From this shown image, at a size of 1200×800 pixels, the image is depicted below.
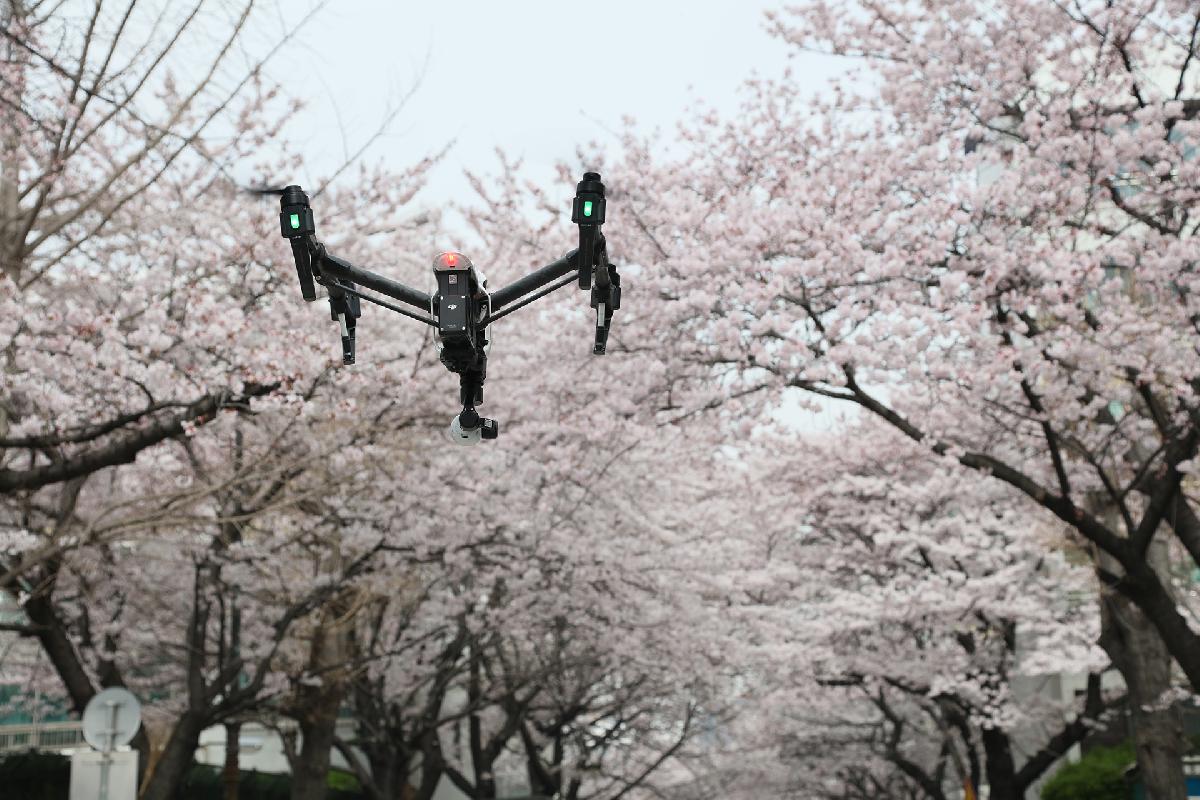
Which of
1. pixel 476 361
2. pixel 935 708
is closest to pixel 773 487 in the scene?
pixel 935 708

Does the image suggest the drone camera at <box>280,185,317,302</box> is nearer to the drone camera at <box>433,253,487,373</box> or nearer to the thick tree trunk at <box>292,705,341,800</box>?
the drone camera at <box>433,253,487,373</box>

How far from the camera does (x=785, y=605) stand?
22.1 metres

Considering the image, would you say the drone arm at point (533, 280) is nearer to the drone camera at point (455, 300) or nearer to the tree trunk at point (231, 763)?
the drone camera at point (455, 300)

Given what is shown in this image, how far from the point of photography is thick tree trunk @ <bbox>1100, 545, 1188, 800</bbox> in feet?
40.6

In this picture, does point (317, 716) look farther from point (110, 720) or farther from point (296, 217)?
point (296, 217)

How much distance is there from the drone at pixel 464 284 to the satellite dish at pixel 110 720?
286 inches

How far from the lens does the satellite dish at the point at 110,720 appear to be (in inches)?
391

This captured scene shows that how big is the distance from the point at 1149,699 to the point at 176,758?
33.0 ft

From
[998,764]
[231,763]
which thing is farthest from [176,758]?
[998,764]

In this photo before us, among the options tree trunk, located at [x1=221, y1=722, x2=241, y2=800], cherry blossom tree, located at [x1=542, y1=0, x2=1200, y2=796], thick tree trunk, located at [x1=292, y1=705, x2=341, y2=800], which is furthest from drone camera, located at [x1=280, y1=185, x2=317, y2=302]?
tree trunk, located at [x1=221, y1=722, x2=241, y2=800]

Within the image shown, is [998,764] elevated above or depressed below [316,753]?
below

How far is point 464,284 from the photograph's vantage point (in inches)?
133

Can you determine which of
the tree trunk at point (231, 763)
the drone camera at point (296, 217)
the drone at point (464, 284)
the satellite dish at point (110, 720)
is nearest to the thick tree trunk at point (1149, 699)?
the satellite dish at point (110, 720)

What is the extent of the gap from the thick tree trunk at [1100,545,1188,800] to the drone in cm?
999
